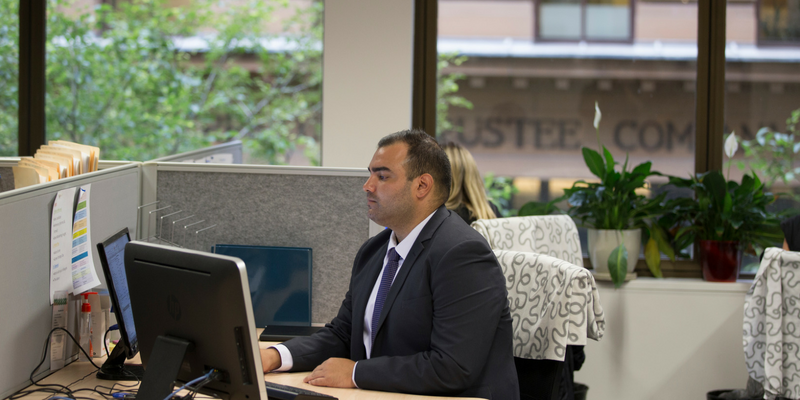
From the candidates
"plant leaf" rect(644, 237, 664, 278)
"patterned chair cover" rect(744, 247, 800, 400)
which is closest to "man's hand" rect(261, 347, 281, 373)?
"patterned chair cover" rect(744, 247, 800, 400)

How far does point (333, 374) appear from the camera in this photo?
1198mm

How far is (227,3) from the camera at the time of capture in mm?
3225

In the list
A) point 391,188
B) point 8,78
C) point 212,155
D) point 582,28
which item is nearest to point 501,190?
point 582,28

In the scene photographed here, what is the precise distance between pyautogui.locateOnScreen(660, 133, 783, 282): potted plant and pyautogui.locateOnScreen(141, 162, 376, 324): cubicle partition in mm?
1552

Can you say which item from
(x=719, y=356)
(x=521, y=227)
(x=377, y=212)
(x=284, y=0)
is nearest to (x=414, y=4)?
(x=284, y=0)

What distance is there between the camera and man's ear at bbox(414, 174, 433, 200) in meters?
1.33

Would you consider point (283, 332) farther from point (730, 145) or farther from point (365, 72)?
point (730, 145)

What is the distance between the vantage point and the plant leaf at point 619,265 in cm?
246

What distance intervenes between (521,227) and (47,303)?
1352mm

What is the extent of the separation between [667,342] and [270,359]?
1.96 metres

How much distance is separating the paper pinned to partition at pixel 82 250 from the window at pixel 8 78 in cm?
205

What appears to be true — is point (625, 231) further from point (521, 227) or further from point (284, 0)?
point (284, 0)

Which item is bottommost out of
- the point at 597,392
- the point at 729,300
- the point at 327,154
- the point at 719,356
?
the point at 597,392

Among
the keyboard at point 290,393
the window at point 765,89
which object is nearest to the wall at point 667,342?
the window at point 765,89
